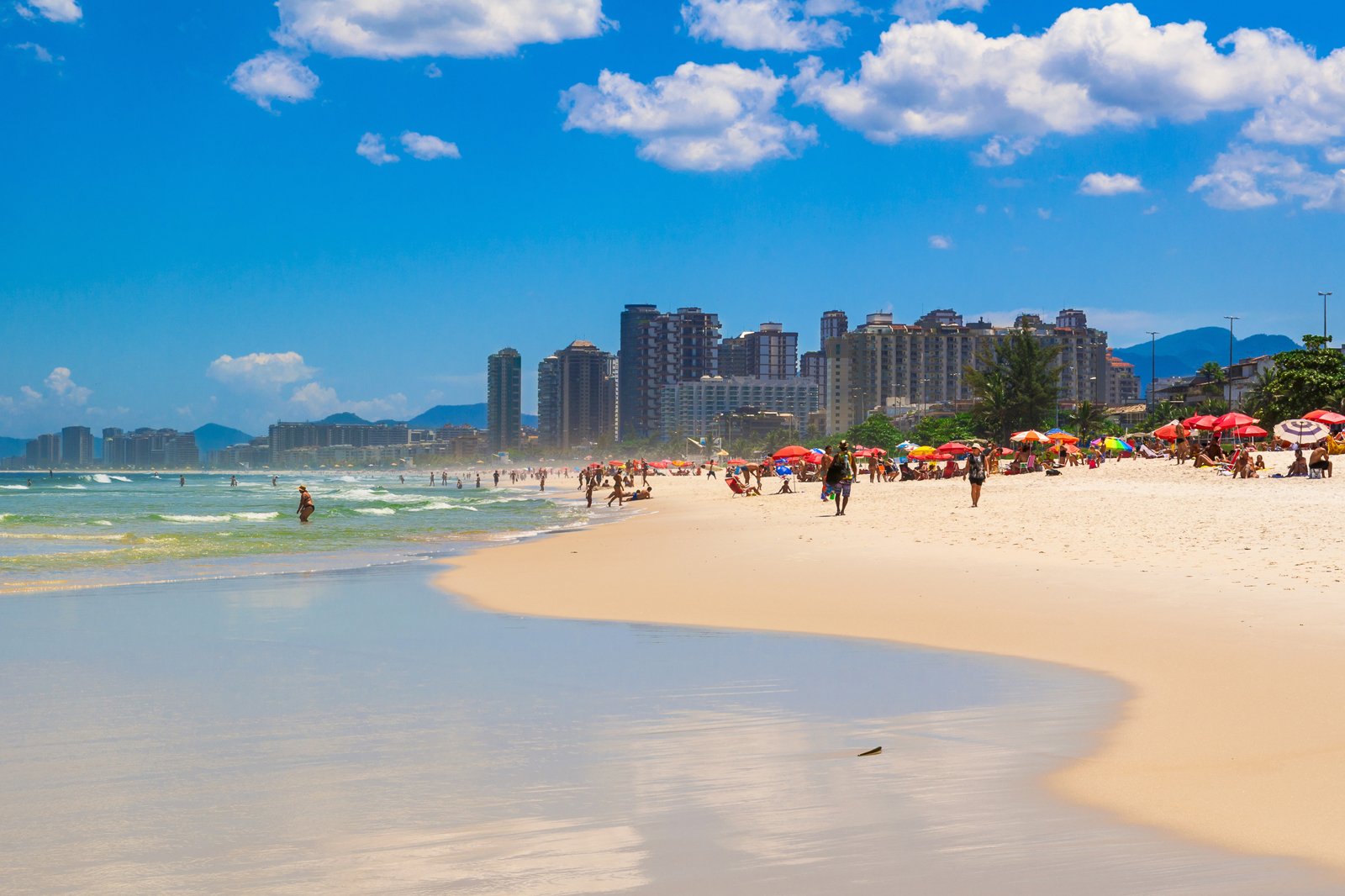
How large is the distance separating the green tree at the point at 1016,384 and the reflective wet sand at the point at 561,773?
230 feet

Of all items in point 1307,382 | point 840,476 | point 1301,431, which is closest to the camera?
point 840,476

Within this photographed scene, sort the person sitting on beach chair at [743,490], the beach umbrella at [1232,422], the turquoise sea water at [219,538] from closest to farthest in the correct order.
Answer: the turquoise sea water at [219,538] → the beach umbrella at [1232,422] → the person sitting on beach chair at [743,490]

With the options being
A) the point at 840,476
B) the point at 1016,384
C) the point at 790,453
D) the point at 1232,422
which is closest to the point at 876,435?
the point at 1016,384

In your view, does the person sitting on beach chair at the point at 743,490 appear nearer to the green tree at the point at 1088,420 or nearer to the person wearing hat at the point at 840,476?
the person wearing hat at the point at 840,476

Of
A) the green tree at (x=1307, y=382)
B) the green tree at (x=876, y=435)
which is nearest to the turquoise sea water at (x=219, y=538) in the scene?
the green tree at (x=1307, y=382)

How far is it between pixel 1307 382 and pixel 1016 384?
23.0 meters

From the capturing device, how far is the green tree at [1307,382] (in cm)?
5316

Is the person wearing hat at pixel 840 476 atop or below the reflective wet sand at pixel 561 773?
atop

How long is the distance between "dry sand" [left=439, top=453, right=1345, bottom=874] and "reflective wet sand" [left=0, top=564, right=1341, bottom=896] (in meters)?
0.43

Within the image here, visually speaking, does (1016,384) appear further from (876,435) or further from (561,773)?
(561,773)

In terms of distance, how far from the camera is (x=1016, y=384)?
75438mm

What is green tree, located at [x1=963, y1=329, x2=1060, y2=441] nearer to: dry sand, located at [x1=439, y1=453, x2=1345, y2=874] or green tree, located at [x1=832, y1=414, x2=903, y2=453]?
green tree, located at [x1=832, y1=414, x2=903, y2=453]

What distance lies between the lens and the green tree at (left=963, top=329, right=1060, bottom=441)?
74.8m

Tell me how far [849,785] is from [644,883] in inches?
55.9
